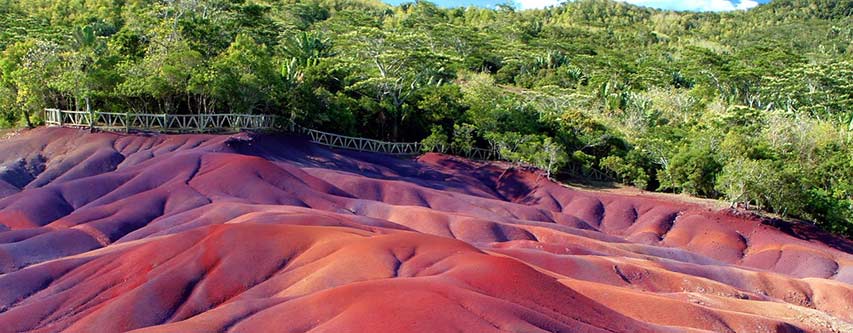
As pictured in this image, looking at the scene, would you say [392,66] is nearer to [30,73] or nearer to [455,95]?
[455,95]

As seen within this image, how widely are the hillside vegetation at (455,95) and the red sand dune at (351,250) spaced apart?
11.1ft

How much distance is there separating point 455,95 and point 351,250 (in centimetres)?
3840

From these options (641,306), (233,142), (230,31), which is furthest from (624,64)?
(641,306)

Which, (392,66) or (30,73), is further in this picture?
(392,66)

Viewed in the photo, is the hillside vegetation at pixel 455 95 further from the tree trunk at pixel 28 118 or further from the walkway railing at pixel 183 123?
the walkway railing at pixel 183 123

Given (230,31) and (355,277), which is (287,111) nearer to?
(230,31)

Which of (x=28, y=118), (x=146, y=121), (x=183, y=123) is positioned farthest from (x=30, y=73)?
(x=183, y=123)

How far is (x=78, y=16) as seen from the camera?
277 feet

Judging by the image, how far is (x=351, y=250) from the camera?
27.2 metres

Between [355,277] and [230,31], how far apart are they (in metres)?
45.9

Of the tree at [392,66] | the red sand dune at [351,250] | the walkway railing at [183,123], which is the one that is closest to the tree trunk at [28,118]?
the walkway railing at [183,123]

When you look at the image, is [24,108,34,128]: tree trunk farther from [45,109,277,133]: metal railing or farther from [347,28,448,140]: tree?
[347,28,448,140]: tree

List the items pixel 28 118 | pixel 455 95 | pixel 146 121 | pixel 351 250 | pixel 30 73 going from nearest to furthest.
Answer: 1. pixel 351 250
2. pixel 30 73
3. pixel 146 121
4. pixel 28 118
5. pixel 455 95

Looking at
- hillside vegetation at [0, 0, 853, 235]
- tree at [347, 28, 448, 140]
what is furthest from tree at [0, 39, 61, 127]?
tree at [347, 28, 448, 140]
